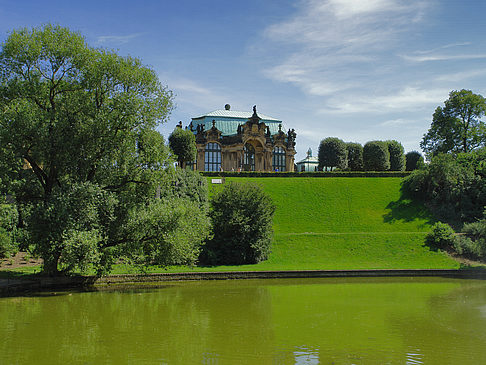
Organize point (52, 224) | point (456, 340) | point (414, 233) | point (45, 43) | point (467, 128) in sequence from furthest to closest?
point (467, 128)
point (414, 233)
point (45, 43)
point (52, 224)
point (456, 340)

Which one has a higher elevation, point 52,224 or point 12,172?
point 12,172

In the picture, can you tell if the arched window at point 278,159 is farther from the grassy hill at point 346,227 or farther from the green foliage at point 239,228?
the green foliage at point 239,228

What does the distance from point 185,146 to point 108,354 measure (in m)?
44.5

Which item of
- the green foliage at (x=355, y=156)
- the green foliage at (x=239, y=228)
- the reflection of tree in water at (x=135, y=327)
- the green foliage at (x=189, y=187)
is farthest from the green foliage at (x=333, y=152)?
the reflection of tree in water at (x=135, y=327)

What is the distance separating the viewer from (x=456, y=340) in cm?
1187

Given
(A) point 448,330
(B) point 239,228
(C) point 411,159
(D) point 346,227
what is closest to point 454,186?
(D) point 346,227

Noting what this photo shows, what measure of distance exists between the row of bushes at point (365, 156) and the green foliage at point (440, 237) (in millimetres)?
32910

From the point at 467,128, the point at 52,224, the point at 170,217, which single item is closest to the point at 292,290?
the point at 170,217

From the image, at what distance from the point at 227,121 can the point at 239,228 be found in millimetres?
39260

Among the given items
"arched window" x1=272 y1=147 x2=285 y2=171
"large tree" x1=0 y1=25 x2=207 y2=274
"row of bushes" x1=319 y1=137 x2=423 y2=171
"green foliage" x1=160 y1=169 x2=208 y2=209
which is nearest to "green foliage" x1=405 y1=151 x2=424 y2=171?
"row of bushes" x1=319 y1=137 x2=423 y2=171

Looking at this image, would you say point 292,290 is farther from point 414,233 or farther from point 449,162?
point 449,162

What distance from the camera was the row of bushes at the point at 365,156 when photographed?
6562cm

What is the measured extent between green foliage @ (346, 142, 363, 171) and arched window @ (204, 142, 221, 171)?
75.5ft

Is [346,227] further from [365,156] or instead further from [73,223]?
[365,156]
